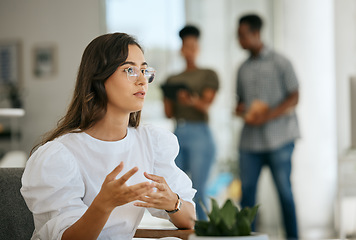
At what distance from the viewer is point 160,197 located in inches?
53.7

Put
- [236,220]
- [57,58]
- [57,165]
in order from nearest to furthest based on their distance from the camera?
[236,220]
[57,165]
[57,58]

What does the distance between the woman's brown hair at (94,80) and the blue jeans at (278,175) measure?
2.49 m

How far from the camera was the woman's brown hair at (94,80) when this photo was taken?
4.93 ft

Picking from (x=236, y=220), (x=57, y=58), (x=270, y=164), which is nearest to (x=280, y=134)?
(x=270, y=164)

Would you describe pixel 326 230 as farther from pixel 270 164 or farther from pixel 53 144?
pixel 53 144

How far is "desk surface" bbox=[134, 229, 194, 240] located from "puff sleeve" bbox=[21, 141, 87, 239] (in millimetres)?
296

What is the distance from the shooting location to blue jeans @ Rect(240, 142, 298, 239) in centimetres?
386

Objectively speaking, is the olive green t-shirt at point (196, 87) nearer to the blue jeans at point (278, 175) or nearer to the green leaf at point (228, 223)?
the blue jeans at point (278, 175)

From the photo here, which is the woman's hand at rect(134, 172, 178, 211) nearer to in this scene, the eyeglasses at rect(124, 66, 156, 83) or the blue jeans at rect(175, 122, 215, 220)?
the eyeglasses at rect(124, 66, 156, 83)

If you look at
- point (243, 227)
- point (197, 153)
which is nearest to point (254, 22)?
point (197, 153)

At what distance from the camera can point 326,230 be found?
15.0 ft

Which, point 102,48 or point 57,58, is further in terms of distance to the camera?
point 57,58

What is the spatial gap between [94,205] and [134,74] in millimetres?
404

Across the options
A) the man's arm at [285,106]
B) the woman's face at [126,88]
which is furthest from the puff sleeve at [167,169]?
the man's arm at [285,106]
